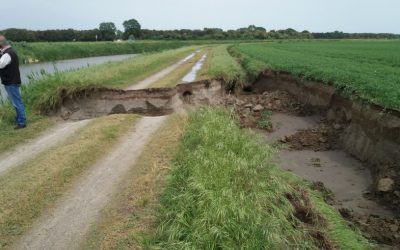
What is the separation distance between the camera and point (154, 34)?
9656 centimetres

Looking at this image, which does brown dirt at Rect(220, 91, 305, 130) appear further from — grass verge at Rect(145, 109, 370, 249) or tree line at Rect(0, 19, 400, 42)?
tree line at Rect(0, 19, 400, 42)

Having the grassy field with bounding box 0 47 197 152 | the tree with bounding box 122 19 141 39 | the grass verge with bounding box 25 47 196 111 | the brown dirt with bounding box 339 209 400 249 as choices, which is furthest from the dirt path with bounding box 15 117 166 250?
the tree with bounding box 122 19 141 39

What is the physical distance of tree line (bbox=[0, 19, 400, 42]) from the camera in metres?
79.1

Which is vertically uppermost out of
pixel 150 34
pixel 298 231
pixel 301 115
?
pixel 298 231

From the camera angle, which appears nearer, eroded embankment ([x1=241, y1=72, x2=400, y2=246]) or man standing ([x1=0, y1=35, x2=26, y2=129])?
eroded embankment ([x1=241, y1=72, x2=400, y2=246])

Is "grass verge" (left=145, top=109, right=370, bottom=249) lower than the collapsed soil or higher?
higher

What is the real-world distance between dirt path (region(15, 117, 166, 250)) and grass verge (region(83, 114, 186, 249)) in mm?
155

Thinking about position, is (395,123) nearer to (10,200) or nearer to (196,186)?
(196,186)

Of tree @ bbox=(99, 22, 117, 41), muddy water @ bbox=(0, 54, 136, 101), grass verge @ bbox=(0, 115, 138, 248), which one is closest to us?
grass verge @ bbox=(0, 115, 138, 248)

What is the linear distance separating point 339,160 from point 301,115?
197 inches

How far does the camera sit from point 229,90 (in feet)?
59.8

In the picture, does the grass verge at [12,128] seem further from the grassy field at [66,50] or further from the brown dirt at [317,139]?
the grassy field at [66,50]

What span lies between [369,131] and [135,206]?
7128mm

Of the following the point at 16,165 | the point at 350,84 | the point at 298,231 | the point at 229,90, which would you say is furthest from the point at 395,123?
the point at 229,90
